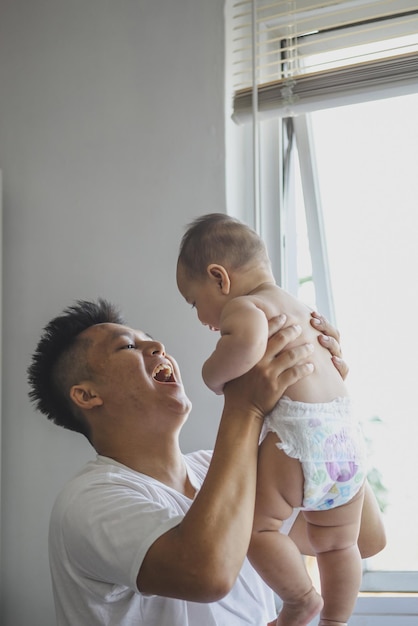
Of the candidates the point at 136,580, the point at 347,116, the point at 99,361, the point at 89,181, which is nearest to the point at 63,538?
the point at 136,580

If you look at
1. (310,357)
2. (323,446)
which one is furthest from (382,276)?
(323,446)

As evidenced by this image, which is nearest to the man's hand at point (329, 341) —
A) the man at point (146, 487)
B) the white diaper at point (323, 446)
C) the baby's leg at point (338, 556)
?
the man at point (146, 487)

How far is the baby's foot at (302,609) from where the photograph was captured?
→ 1.33m

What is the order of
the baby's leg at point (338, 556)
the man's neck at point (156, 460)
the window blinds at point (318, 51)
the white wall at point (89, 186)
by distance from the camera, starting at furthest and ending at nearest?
1. the white wall at point (89, 186)
2. the window blinds at point (318, 51)
3. the man's neck at point (156, 460)
4. the baby's leg at point (338, 556)

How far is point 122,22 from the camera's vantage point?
2291 mm

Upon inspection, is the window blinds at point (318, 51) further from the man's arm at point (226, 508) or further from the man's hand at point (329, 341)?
the man's arm at point (226, 508)

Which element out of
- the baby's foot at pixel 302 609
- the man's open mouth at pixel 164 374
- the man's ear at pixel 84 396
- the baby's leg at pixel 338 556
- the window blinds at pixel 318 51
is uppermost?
the window blinds at pixel 318 51

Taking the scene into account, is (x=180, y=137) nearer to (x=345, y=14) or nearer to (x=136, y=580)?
(x=345, y=14)

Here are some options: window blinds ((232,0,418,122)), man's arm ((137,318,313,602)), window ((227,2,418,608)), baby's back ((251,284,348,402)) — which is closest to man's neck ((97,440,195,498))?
man's arm ((137,318,313,602))

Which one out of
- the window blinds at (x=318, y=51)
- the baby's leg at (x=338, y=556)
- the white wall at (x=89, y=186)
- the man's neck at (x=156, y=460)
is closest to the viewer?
the baby's leg at (x=338, y=556)

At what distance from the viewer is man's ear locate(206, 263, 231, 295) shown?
141cm

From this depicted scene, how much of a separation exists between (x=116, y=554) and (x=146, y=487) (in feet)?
0.75

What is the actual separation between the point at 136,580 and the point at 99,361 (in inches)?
21.6

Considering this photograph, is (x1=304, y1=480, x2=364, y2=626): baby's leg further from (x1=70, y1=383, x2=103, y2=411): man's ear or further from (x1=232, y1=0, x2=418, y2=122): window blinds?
(x1=232, y1=0, x2=418, y2=122): window blinds
